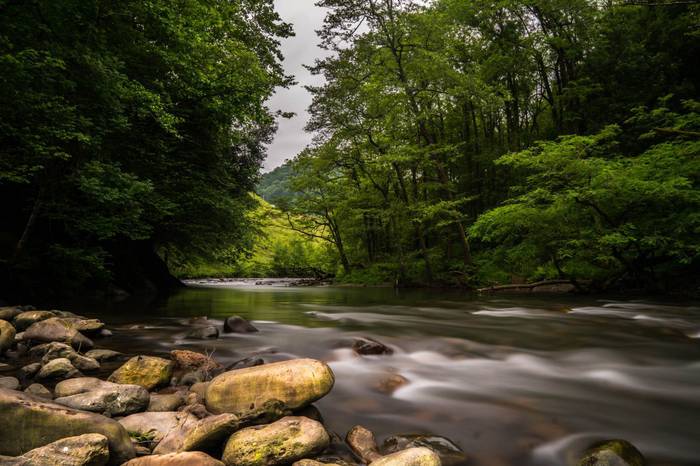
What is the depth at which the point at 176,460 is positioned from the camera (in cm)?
266

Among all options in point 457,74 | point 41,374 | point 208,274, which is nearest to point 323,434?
point 41,374

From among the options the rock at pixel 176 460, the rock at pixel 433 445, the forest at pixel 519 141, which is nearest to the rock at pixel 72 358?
the rock at pixel 176 460

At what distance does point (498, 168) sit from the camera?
24469 millimetres

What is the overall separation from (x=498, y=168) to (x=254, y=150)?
15.4 meters

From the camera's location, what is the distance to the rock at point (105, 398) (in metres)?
3.45

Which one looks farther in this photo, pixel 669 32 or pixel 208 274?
pixel 208 274

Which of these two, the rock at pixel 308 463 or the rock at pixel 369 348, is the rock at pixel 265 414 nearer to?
the rock at pixel 308 463

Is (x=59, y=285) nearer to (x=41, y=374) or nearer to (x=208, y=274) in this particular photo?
(x=41, y=374)

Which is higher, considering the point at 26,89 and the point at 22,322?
the point at 26,89

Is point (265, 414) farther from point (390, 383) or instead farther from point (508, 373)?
point (508, 373)

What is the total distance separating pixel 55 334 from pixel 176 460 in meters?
4.58

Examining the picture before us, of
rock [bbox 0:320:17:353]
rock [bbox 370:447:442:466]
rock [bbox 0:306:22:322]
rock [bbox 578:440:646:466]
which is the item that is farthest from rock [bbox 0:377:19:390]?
rock [bbox 578:440:646:466]

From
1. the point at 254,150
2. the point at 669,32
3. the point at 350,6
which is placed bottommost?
the point at 254,150

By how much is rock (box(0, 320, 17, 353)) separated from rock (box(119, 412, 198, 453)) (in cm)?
338
